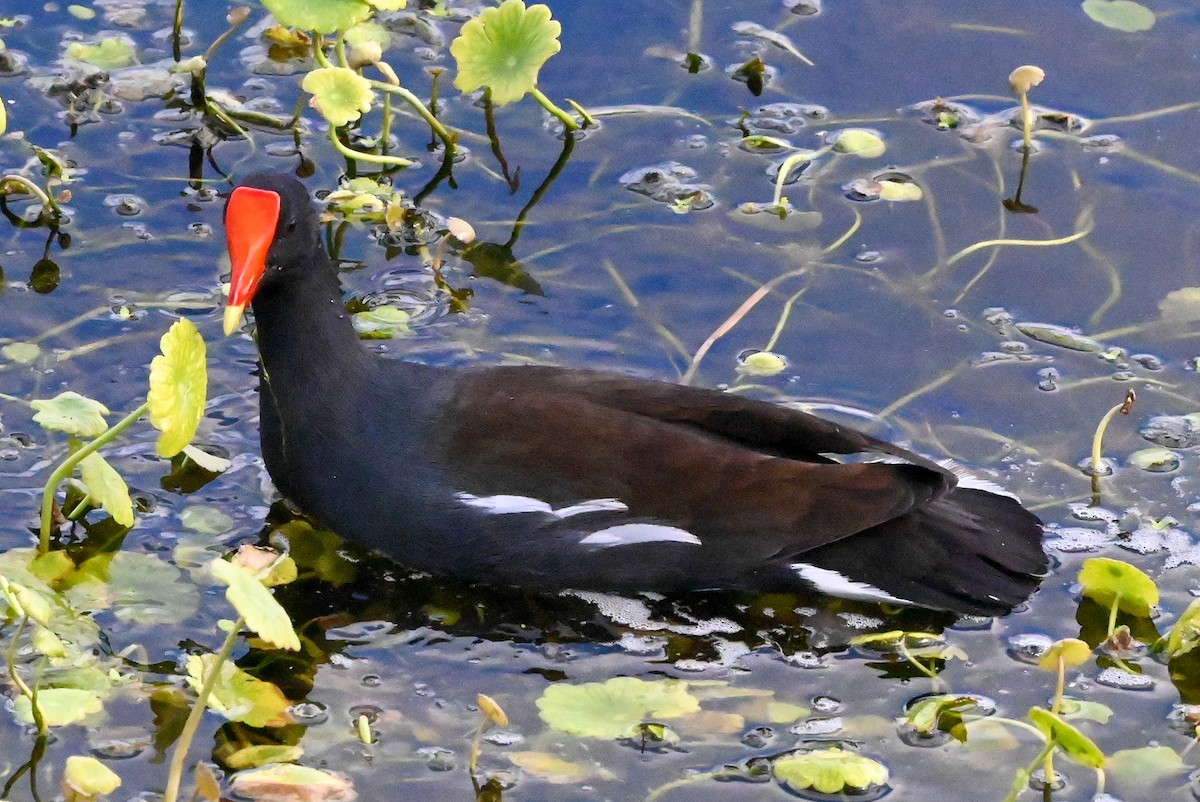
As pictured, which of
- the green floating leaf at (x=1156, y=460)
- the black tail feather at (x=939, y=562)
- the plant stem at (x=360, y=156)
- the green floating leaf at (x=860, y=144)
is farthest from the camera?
the green floating leaf at (x=860, y=144)

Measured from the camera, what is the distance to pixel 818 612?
411 cm

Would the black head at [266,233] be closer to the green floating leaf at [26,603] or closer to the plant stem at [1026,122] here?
the green floating leaf at [26,603]

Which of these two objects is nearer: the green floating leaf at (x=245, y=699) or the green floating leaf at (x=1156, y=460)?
the green floating leaf at (x=245, y=699)

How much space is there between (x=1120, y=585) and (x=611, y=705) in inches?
45.2

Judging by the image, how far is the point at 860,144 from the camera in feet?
18.0

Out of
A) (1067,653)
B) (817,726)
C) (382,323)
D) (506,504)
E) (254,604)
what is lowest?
(817,726)

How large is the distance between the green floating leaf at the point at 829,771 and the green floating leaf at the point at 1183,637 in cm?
72

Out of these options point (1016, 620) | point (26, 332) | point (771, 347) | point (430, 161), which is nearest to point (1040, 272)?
point (771, 347)

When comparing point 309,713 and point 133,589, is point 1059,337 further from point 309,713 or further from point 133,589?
point 133,589

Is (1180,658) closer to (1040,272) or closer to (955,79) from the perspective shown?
(1040,272)

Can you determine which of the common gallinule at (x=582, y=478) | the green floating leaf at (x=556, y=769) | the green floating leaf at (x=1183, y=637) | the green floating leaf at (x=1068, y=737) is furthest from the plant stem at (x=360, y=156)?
the green floating leaf at (x=1068, y=737)

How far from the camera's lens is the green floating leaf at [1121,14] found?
5895 millimetres

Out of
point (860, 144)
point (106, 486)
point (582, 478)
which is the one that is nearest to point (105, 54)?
point (106, 486)

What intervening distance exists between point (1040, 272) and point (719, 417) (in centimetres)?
148
